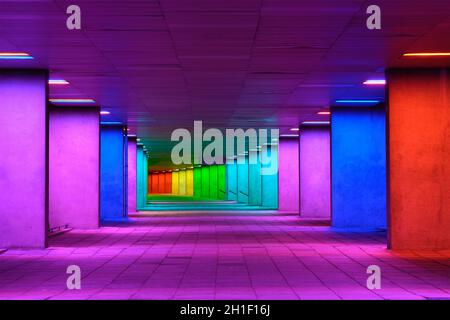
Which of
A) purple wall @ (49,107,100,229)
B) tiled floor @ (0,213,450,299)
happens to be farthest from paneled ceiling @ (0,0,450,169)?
tiled floor @ (0,213,450,299)

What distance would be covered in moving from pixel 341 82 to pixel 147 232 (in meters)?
8.96

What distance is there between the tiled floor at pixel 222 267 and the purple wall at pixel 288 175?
18.9 meters

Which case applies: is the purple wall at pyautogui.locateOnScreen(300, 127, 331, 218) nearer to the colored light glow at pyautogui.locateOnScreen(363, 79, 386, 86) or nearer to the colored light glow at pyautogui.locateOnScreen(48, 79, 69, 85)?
the colored light glow at pyautogui.locateOnScreen(363, 79, 386, 86)

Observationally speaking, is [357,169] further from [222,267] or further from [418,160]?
[222,267]

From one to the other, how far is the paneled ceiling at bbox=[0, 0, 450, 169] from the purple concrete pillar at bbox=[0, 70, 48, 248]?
863 mm

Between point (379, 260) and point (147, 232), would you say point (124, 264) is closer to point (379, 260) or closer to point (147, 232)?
point (379, 260)

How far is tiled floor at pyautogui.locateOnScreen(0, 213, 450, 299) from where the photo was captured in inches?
473

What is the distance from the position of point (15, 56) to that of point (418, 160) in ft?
32.9

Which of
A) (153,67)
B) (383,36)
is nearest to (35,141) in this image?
(153,67)

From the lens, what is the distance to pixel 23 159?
19984 mm

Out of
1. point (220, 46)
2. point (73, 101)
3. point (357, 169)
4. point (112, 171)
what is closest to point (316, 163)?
point (357, 169)

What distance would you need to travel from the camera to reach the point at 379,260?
17.2 m

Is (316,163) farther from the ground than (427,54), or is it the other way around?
(427,54)
